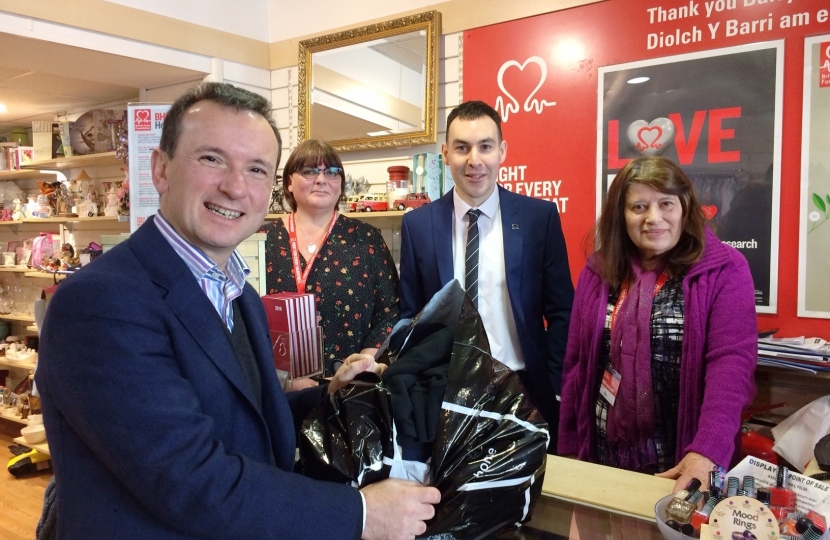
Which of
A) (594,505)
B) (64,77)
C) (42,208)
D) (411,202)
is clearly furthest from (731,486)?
(42,208)

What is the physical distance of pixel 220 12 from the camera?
3986 mm

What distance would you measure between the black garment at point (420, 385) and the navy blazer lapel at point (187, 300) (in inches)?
10.8

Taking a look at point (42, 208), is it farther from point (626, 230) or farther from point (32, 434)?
point (626, 230)

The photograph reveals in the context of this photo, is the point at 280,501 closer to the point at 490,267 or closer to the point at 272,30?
the point at 490,267

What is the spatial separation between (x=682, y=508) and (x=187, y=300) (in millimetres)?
975

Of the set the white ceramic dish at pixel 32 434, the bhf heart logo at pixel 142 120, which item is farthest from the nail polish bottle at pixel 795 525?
the white ceramic dish at pixel 32 434

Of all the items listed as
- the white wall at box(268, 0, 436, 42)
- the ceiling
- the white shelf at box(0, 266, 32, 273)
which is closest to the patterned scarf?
the white wall at box(268, 0, 436, 42)

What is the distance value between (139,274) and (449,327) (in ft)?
2.01

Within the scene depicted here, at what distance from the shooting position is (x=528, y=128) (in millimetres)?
3189

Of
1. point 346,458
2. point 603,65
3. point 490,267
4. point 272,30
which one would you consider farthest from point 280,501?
point 272,30

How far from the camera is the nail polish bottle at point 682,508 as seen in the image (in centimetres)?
105

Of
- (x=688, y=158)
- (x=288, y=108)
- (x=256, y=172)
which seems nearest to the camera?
(x=256, y=172)

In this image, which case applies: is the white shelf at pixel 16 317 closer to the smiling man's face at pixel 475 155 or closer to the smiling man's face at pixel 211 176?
the smiling man's face at pixel 475 155

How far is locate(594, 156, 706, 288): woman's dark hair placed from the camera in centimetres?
170
